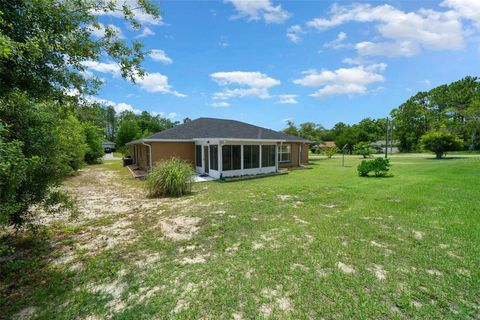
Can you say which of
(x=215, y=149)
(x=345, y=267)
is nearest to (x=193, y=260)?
(x=345, y=267)

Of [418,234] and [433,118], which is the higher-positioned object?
[433,118]

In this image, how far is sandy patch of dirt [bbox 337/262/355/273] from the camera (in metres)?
3.27

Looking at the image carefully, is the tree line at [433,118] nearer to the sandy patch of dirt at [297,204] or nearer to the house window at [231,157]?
the house window at [231,157]

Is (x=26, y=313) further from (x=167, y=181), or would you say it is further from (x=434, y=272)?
(x=167, y=181)

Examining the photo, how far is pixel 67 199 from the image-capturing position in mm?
4059

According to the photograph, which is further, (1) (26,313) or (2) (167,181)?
(2) (167,181)

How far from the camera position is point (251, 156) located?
44.0ft

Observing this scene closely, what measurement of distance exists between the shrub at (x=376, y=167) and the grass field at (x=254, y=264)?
566cm

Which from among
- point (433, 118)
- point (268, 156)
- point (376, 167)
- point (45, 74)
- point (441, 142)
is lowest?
point (376, 167)

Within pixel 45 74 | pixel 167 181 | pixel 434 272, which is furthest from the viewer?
pixel 167 181

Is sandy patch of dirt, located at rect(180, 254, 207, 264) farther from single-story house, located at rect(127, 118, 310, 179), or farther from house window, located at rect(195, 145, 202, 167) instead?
house window, located at rect(195, 145, 202, 167)

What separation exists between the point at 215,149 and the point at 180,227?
777cm

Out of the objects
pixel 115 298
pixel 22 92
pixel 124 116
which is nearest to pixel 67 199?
pixel 22 92

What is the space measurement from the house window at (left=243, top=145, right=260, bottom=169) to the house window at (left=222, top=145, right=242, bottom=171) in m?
0.40
